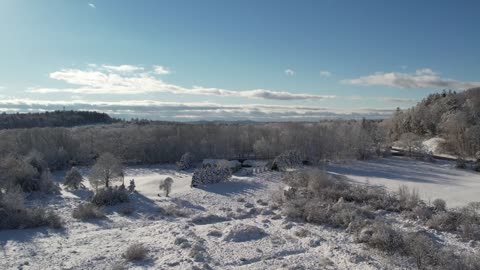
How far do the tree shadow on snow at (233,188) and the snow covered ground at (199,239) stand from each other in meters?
0.29

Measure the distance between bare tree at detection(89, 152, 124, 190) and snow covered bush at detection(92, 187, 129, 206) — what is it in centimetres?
276

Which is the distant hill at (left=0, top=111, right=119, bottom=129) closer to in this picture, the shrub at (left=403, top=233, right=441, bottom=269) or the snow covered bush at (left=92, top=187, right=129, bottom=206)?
the snow covered bush at (left=92, top=187, right=129, bottom=206)

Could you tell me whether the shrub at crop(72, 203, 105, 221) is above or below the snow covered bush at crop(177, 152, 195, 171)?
above

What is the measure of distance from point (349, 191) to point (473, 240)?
22.4 ft

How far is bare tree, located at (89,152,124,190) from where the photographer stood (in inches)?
839

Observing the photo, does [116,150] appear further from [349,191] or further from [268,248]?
[268,248]

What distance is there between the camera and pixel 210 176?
902 inches

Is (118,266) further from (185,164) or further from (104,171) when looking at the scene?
(185,164)

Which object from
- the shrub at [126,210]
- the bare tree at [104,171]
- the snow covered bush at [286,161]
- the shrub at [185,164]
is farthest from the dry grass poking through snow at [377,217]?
the shrub at [185,164]

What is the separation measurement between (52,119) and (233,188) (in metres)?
81.4

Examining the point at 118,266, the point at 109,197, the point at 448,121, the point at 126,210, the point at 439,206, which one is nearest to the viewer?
the point at 118,266

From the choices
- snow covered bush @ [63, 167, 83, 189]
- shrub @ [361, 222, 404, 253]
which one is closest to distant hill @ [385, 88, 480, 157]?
shrub @ [361, 222, 404, 253]

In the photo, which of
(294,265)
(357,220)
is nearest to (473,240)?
(357,220)

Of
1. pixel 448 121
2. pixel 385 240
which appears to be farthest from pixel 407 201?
pixel 448 121
